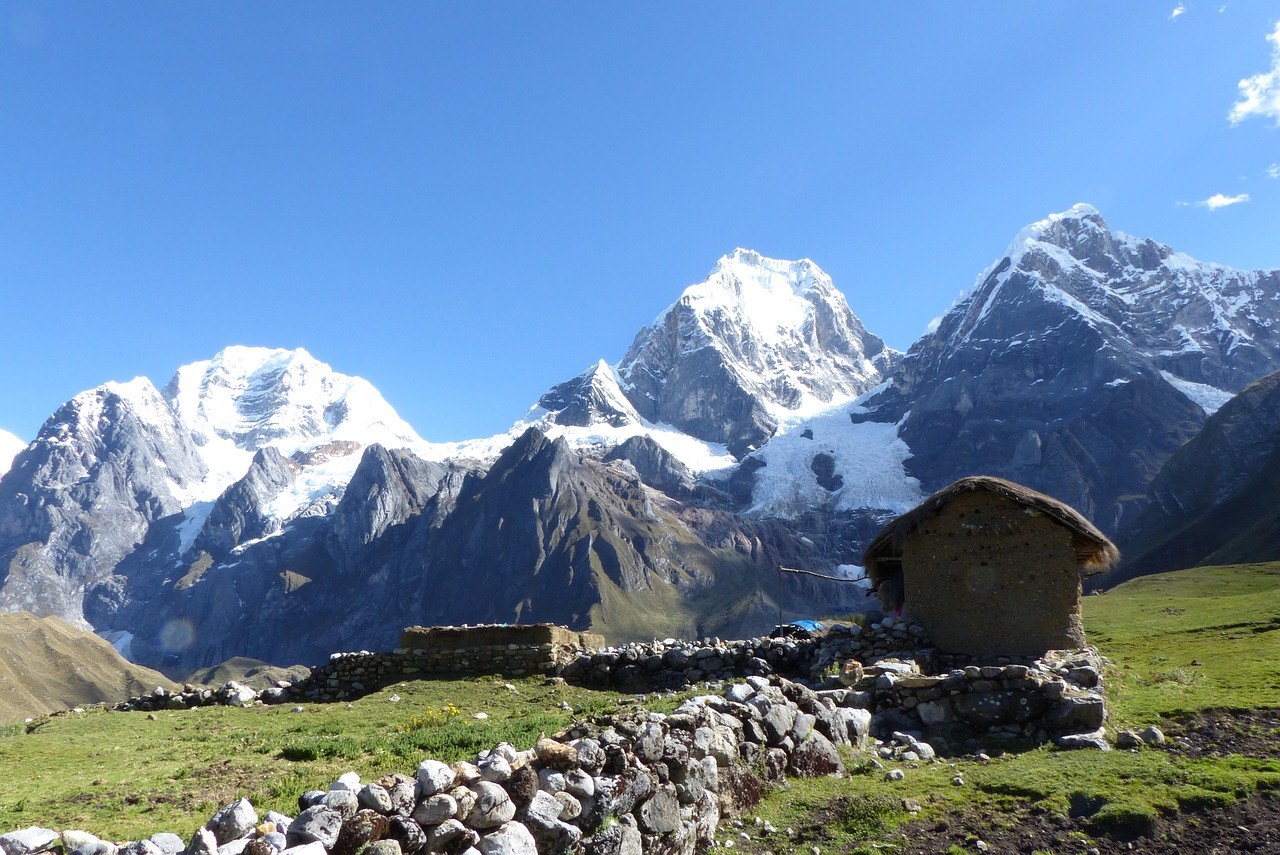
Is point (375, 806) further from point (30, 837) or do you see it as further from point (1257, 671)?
point (1257, 671)

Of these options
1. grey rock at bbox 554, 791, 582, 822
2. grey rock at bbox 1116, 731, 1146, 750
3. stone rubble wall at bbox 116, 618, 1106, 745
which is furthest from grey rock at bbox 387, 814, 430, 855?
grey rock at bbox 1116, 731, 1146, 750

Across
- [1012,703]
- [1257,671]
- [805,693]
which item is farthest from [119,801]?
[1257,671]

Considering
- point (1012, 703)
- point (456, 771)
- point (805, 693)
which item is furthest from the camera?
point (1012, 703)

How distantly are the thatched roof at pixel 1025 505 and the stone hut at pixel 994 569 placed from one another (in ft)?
0.12

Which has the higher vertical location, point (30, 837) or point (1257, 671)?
point (30, 837)

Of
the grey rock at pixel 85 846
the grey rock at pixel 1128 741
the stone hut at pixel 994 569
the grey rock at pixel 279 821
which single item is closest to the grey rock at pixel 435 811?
the grey rock at pixel 279 821

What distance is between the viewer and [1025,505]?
23188 millimetres

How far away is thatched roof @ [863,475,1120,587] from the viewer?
2325 cm

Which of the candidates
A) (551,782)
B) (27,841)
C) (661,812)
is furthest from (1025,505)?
(27,841)

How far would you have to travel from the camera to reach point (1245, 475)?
180 meters

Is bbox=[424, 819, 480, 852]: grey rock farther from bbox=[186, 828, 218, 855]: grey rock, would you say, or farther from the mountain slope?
the mountain slope

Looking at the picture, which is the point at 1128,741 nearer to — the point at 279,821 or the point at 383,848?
the point at 383,848

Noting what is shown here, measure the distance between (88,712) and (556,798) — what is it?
22509mm

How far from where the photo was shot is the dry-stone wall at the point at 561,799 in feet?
22.3
